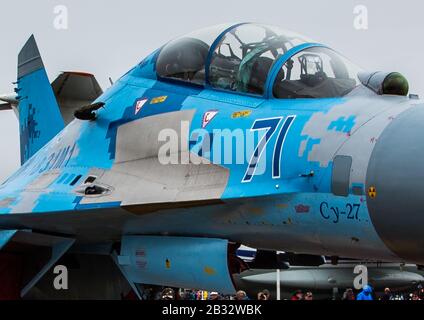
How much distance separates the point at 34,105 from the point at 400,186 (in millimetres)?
8000

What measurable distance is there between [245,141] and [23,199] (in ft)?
10.0

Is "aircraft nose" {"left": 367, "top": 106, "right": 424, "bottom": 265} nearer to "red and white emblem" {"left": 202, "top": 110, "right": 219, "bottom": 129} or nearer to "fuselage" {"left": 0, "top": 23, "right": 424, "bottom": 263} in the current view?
"fuselage" {"left": 0, "top": 23, "right": 424, "bottom": 263}

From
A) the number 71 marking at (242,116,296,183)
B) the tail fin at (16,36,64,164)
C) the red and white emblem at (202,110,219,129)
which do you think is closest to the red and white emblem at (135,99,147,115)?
the red and white emblem at (202,110,219,129)

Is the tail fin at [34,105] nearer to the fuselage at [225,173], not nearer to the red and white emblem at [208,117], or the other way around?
the fuselage at [225,173]

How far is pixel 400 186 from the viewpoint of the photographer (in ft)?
19.6

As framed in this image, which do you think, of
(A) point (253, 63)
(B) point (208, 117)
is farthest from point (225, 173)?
(A) point (253, 63)

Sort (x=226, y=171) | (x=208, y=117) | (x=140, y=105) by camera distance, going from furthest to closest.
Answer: (x=140, y=105), (x=208, y=117), (x=226, y=171)

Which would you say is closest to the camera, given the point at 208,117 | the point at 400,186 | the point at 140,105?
the point at 400,186

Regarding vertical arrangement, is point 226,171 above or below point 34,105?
above

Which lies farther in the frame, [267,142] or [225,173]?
[225,173]

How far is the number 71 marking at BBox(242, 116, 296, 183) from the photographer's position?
6.84 meters

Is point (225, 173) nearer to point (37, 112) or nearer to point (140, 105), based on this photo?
point (140, 105)

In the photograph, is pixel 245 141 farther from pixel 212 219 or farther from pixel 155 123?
pixel 155 123

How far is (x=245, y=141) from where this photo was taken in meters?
7.20
